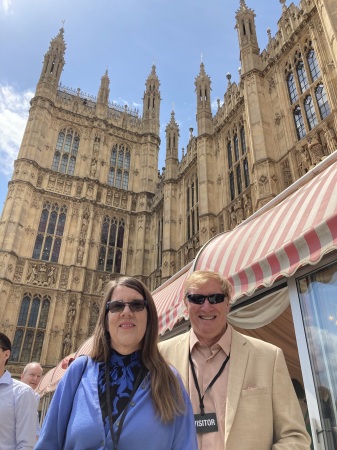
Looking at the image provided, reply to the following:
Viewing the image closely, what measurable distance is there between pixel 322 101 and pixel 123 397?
13.3 meters

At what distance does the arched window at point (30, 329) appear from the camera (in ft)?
65.6

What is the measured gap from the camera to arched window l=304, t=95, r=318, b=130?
1264 centimetres

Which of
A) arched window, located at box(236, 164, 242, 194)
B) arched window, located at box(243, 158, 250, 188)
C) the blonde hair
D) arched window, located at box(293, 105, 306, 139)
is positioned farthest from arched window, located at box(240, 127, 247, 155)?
the blonde hair

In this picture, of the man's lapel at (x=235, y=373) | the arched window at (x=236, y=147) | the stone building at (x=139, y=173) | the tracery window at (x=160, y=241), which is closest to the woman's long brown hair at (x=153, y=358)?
the man's lapel at (x=235, y=373)

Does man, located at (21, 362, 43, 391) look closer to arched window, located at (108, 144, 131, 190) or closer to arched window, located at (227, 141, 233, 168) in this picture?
arched window, located at (227, 141, 233, 168)

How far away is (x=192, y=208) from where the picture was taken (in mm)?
20359

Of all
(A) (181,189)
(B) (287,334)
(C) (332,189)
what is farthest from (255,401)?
(A) (181,189)

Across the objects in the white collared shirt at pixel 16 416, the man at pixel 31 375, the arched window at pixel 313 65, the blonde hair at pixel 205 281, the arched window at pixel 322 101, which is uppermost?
the arched window at pixel 313 65

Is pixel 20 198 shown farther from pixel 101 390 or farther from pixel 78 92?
pixel 101 390

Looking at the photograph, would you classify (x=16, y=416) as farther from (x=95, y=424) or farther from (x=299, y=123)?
(x=299, y=123)

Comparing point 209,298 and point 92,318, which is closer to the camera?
point 209,298

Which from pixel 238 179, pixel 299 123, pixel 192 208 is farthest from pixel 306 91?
pixel 192 208

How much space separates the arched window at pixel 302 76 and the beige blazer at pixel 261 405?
13831 millimetres

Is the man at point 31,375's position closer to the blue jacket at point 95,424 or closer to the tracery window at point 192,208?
the blue jacket at point 95,424
